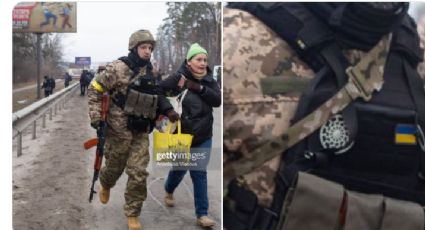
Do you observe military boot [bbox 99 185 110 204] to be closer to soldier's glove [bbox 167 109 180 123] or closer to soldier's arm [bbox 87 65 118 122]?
soldier's arm [bbox 87 65 118 122]

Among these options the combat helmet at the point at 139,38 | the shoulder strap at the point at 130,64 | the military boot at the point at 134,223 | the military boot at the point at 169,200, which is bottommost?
the military boot at the point at 134,223

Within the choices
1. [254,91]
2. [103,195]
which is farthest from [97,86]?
[254,91]

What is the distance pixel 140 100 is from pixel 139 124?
0.11m

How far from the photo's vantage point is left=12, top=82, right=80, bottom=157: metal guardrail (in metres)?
2.00

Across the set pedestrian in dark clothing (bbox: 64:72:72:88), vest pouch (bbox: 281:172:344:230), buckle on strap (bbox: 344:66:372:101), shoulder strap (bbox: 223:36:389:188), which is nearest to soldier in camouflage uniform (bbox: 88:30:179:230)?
pedestrian in dark clothing (bbox: 64:72:72:88)

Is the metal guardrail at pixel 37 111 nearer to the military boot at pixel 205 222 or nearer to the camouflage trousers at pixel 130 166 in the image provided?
the camouflage trousers at pixel 130 166

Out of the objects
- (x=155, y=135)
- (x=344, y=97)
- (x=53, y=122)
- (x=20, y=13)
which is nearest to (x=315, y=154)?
(x=344, y=97)

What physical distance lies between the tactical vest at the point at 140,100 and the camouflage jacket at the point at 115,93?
0.01 meters

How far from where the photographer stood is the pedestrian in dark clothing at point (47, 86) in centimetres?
215

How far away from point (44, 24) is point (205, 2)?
67 centimetres

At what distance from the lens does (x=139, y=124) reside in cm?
212

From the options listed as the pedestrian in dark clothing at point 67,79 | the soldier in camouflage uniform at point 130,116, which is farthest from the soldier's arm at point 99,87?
the pedestrian in dark clothing at point 67,79

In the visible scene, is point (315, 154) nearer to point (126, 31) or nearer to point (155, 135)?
point (155, 135)

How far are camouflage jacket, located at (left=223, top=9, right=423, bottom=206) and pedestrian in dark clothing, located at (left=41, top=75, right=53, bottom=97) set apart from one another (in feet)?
2.55
